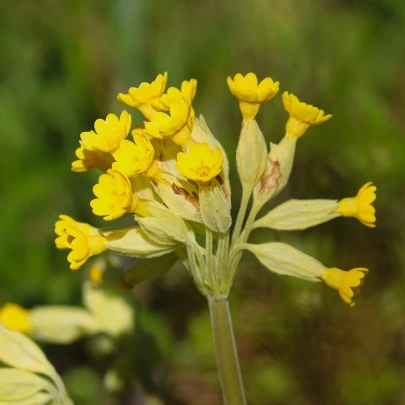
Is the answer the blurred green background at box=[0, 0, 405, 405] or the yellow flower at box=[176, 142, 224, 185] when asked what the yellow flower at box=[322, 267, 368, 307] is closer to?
the yellow flower at box=[176, 142, 224, 185]

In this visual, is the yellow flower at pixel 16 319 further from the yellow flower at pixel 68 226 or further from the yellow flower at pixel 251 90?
the yellow flower at pixel 251 90

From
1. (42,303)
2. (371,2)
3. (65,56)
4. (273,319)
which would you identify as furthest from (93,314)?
(371,2)

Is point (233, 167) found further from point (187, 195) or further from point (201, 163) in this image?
point (201, 163)

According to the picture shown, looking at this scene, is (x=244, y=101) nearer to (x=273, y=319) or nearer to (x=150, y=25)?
(x=273, y=319)

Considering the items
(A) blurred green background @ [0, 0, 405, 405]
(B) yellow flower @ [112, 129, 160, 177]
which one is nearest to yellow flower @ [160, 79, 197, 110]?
(B) yellow flower @ [112, 129, 160, 177]

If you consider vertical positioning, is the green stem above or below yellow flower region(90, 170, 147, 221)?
below

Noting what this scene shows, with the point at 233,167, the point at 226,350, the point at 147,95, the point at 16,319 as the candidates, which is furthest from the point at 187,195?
the point at 233,167
